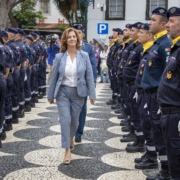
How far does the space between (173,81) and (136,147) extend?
252 centimetres

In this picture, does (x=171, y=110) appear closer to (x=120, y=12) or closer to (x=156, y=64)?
(x=156, y=64)

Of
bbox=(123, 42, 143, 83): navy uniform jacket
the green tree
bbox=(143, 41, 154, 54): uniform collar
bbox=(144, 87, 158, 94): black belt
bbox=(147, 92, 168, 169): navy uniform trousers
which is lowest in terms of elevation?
bbox=(147, 92, 168, 169): navy uniform trousers

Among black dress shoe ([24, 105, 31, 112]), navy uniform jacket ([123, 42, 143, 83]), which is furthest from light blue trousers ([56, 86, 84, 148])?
black dress shoe ([24, 105, 31, 112])

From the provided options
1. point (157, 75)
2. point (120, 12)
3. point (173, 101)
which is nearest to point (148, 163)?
point (157, 75)

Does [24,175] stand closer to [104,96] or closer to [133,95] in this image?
[133,95]

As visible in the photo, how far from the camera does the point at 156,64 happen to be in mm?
4820

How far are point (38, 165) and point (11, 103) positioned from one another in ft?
8.75

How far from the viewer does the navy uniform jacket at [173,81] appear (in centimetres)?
383

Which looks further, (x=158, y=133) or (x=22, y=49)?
(x=22, y=49)

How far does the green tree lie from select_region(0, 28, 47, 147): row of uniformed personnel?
71.0ft

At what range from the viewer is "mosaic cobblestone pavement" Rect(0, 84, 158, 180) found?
16.7ft

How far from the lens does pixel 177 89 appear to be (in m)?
3.83

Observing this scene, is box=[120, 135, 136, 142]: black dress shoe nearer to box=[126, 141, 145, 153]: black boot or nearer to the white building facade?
box=[126, 141, 145, 153]: black boot

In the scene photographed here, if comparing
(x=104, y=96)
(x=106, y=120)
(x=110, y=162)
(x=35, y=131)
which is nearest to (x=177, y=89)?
(x=110, y=162)
